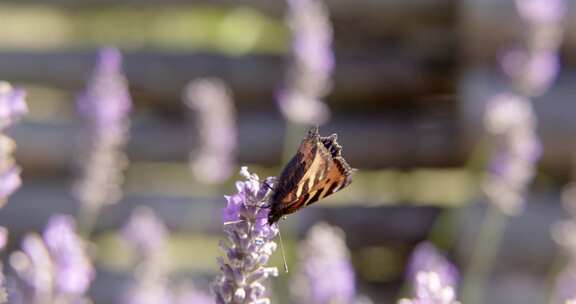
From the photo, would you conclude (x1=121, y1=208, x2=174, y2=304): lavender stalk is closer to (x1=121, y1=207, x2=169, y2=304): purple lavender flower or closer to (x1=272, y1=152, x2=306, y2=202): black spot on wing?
(x1=121, y1=207, x2=169, y2=304): purple lavender flower

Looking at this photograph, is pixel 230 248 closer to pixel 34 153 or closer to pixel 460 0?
pixel 460 0

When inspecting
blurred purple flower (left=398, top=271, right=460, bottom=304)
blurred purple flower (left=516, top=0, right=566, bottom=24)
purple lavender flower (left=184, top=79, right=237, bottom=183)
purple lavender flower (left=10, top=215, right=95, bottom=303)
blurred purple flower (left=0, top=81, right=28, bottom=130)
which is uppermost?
blurred purple flower (left=516, top=0, right=566, bottom=24)

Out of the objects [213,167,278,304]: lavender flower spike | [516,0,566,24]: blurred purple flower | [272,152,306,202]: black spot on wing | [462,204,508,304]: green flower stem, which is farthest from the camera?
[462,204,508,304]: green flower stem

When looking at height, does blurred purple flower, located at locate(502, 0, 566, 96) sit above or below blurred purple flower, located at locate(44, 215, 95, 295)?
above

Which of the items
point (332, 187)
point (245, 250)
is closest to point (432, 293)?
point (245, 250)

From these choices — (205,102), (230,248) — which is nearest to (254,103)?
(205,102)

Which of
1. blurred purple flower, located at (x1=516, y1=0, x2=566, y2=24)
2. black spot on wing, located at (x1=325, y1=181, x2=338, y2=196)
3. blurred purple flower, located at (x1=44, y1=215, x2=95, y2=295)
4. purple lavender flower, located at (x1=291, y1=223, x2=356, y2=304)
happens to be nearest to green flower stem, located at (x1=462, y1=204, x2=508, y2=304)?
blurred purple flower, located at (x1=516, y1=0, x2=566, y2=24)
